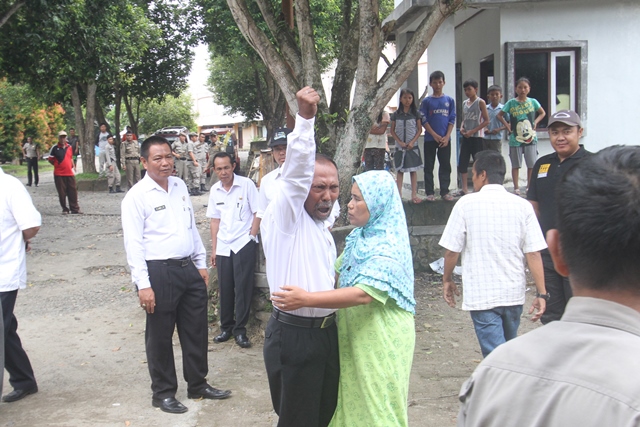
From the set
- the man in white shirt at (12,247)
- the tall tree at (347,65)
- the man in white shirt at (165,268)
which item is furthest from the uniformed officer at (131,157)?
the man in white shirt at (165,268)

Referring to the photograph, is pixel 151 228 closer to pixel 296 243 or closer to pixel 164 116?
pixel 296 243

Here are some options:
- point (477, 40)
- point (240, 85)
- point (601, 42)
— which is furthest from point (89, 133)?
point (601, 42)

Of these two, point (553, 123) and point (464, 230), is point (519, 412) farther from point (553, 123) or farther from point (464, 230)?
point (553, 123)

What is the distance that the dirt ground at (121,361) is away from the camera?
486 centimetres

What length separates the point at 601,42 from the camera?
11.0 m

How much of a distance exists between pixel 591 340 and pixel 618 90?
35.9 feet

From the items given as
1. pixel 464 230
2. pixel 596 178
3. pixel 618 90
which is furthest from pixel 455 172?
pixel 596 178

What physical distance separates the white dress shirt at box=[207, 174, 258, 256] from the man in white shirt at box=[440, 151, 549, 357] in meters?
2.55

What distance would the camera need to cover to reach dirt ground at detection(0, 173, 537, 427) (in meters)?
4.86

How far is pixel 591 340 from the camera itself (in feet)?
4.36

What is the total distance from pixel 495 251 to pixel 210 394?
7.94 ft

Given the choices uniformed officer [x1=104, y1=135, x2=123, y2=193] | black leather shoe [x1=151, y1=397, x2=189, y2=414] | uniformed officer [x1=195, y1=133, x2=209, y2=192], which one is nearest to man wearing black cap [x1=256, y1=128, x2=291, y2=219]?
black leather shoe [x1=151, y1=397, x2=189, y2=414]

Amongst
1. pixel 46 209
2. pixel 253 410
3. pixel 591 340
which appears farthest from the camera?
pixel 46 209

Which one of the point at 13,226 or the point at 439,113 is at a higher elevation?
the point at 439,113
